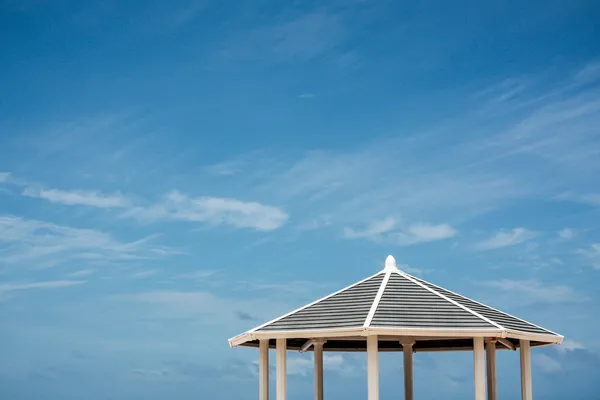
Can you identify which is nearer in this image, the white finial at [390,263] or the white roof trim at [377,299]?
the white roof trim at [377,299]

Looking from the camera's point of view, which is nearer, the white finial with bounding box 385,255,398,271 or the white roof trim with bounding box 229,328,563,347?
the white roof trim with bounding box 229,328,563,347

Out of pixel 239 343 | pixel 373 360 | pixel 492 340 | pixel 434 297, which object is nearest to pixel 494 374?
pixel 492 340

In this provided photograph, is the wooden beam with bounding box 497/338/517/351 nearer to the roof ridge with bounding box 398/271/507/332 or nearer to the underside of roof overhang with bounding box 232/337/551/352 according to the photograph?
the underside of roof overhang with bounding box 232/337/551/352

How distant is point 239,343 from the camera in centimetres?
1959

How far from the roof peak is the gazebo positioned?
0.03 meters

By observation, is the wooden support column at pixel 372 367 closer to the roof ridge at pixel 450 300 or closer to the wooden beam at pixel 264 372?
the roof ridge at pixel 450 300

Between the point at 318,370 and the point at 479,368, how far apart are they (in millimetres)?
4626

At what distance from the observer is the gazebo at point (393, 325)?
17547mm

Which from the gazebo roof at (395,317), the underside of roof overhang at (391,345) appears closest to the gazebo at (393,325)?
the gazebo roof at (395,317)

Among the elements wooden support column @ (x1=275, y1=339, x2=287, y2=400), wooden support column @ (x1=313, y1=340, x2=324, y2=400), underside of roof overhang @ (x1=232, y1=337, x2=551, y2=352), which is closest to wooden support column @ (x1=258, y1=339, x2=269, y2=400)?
wooden support column @ (x1=275, y1=339, x2=287, y2=400)

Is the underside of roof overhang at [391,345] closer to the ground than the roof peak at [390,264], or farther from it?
closer to the ground

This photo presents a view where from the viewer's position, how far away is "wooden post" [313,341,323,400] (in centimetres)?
2080

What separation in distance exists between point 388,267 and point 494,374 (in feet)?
11.5

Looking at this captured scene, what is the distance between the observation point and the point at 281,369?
18.9m
